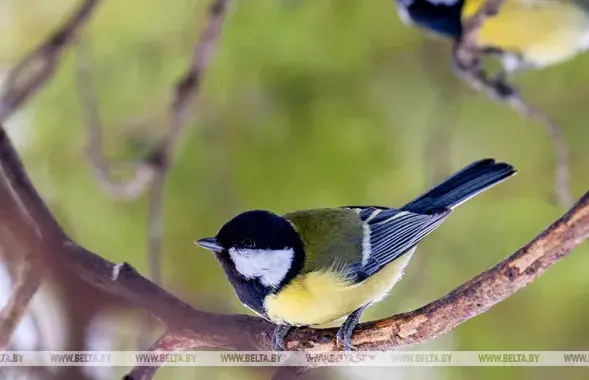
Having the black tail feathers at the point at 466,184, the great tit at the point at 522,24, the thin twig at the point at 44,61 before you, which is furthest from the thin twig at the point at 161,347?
the great tit at the point at 522,24

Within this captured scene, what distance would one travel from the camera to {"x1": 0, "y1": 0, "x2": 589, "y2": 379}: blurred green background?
2.38ft

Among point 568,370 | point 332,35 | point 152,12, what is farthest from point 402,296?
point 152,12

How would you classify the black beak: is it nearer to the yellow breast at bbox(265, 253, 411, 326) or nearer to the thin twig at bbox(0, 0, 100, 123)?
the yellow breast at bbox(265, 253, 411, 326)

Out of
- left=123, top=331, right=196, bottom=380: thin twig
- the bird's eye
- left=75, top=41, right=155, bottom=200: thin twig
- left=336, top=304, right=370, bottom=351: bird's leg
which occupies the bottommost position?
left=123, top=331, right=196, bottom=380: thin twig

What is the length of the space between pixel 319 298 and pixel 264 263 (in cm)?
5

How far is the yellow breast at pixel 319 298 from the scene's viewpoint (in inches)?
18.6

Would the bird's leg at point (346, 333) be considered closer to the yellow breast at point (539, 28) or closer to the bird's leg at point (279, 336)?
the bird's leg at point (279, 336)

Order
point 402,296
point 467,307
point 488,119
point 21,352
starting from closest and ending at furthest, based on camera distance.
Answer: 1. point 467,307
2. point 21,352
3. point 402,296
4. point 488,119

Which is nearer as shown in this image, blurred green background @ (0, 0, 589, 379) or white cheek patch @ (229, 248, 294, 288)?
white cheek patch @ (229, 248, 294, 288)

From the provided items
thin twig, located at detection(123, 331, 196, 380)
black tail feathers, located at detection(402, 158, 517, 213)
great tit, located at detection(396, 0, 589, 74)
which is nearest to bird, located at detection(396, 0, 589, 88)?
great tit, located at detection(396, 0, 589, 74)

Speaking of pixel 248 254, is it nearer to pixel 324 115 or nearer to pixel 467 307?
pixel 467 307

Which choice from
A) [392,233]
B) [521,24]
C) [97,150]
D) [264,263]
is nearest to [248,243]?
[264,263]

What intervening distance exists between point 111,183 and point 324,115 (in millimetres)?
288

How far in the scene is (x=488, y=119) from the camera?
2.60ft
